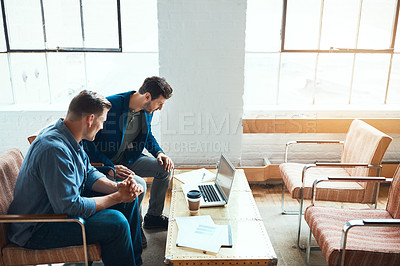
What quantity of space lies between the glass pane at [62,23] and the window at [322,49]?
1769 mm

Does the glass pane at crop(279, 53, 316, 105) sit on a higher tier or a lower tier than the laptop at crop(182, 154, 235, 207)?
higher

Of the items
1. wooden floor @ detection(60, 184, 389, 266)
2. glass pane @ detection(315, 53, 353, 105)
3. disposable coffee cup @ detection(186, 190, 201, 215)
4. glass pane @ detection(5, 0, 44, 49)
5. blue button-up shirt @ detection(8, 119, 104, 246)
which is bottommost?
wooden floor @ detection(60, 184, 389, 266)

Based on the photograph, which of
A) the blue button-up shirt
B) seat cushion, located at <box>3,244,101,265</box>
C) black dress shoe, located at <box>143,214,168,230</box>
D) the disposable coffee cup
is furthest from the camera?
black dress shoe, located at <box>143,214,168,230</box>

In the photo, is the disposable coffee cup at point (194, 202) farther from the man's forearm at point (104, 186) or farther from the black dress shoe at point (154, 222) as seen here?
the black dress shoe at point (154, 222)

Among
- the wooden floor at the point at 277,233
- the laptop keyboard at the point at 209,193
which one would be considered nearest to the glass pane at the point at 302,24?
the wooden floor at the point at 277,233

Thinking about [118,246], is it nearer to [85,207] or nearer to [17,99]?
[85,207]

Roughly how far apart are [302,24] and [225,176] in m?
2.09

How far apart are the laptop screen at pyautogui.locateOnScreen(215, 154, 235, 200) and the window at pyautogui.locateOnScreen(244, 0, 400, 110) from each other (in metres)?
1.43

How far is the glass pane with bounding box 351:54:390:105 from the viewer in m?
3.81

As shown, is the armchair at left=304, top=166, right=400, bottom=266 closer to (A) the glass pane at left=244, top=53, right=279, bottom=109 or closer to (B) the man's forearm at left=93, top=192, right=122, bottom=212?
(B) the man's forearm at left=93, top=192, right=122, bottom=212

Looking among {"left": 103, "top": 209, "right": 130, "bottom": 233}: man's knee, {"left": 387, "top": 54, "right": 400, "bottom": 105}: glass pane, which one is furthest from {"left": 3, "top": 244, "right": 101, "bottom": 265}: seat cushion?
{"left": 387, "top": 54, "right": 400, "bottom": 105}: glass pane

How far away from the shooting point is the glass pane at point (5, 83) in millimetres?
3732

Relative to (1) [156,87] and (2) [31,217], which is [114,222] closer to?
(2) [31,217]

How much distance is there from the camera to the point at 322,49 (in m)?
3.74
